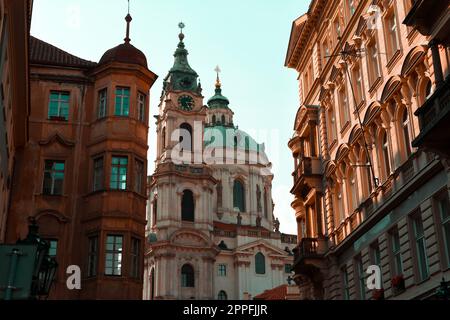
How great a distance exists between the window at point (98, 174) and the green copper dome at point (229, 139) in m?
75.9

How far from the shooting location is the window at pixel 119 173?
25203mm

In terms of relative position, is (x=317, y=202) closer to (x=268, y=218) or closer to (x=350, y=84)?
(x=350, y=84)

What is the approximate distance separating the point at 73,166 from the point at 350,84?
11.8m

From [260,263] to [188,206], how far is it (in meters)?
13.9

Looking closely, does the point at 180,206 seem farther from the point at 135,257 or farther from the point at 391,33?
the point at 391,33

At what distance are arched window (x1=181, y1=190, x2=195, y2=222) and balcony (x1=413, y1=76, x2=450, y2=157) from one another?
216 ft

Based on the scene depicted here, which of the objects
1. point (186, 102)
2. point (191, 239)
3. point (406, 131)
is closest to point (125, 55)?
point (406, 131)

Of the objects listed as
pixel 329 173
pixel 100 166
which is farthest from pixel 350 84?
pixel 100 166

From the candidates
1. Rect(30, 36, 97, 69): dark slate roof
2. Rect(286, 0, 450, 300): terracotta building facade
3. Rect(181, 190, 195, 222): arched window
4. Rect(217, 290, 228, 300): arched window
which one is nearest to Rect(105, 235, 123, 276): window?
Rect(30, 36, 97, 69): dark slate roof

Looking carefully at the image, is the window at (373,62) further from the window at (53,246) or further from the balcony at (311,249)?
the window at (53,246)
